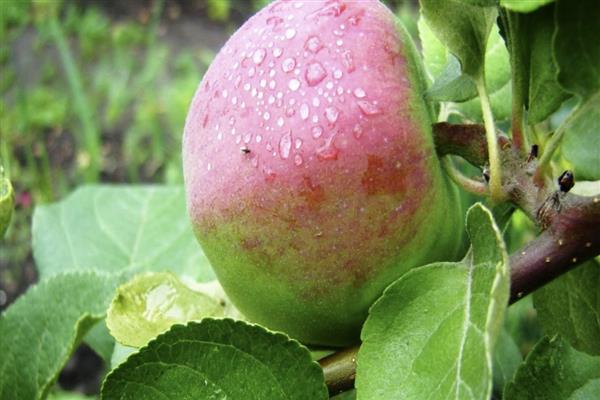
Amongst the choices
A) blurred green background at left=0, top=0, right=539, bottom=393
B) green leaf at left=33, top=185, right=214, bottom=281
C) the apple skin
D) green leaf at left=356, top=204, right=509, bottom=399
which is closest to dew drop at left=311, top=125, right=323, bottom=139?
the apple skin

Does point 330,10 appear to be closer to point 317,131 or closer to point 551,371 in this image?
point 317,131

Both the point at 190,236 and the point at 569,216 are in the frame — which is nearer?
the point at 569,216

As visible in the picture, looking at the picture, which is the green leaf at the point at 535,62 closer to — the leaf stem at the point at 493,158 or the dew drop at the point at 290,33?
the leaf stem at the point at 493,158

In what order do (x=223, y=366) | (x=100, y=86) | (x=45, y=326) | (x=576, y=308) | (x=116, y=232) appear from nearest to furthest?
(x=223, y=366)
(x=576, y=308)
(x=45, y=326)
(x=116, y=232)
(x=100, y=86)

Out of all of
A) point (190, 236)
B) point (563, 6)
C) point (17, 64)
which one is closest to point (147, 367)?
point (563, 6)

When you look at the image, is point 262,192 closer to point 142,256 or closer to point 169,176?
point 142,256

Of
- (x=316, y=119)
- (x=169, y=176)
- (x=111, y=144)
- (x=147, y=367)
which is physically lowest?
(x=111, y=144)

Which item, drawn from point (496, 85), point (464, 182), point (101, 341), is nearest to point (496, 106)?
point (496, 85)
